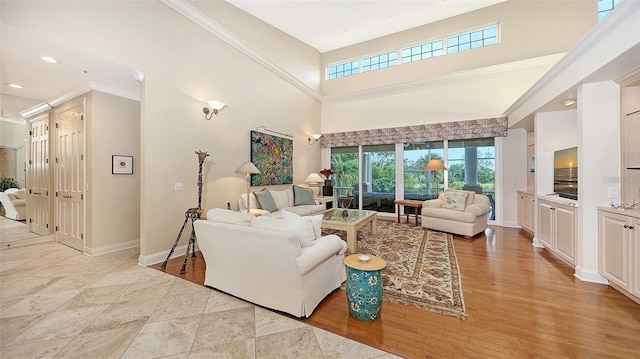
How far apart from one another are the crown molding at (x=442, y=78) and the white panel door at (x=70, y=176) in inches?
231

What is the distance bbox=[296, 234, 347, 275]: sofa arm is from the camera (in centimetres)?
201

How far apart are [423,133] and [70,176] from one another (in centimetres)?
746

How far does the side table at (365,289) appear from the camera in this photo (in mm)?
1988

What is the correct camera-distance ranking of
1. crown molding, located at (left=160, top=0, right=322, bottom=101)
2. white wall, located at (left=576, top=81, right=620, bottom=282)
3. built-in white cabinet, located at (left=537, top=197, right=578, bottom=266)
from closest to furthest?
1. white wall, located at (left=576, top=81, right=620, bottom=282)
2. built-in white cabinet, located at (left=537, top=197, right=578, bottom=266)
3. crown molding, located at (left=160, top=0, right=322, bottom=101)

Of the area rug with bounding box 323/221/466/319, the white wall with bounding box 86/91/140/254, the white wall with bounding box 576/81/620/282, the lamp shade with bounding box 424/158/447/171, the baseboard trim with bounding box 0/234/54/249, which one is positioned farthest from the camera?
the lamp shade with bounding box 424/158/447/171

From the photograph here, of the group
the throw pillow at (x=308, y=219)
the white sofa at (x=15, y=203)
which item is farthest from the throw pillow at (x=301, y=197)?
the white sofa at (x=15, y=203)

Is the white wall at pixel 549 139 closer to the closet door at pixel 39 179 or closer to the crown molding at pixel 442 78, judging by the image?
the crown molding at pixel 442 78

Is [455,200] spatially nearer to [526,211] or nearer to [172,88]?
[526,211]

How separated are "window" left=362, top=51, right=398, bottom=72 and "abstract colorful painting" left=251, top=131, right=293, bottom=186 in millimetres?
3484

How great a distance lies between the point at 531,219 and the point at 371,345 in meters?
4.74

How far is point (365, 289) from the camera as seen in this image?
1.99 m

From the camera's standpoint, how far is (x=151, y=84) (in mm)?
3359

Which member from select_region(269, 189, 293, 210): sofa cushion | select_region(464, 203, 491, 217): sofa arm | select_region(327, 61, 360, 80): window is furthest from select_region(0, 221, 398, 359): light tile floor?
select_region(327, 61, 360, 80): window

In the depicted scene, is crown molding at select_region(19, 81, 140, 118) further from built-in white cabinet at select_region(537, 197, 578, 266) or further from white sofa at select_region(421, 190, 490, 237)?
built-in white cabinet at select_region(537, 197, 578, 266)
